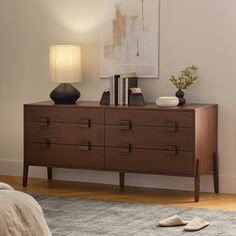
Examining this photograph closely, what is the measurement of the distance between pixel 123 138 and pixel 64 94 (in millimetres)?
665

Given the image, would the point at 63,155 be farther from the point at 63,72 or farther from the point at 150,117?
the point at 150,117

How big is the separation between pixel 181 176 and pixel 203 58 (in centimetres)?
96

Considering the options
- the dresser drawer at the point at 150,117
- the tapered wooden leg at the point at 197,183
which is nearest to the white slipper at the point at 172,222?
the tapered wooden leg at the point at 197,183

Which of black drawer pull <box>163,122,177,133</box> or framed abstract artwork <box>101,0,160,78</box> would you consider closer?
black drawer pull <box>163,122,177,133</box>

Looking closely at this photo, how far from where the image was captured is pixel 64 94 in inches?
236

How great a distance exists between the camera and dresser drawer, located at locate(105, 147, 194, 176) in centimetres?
547

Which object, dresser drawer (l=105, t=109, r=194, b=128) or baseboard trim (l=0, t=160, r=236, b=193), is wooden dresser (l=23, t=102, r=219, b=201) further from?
baseboard trim (l=0, t=160, r=236, b=193)

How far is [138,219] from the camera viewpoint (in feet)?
15.9

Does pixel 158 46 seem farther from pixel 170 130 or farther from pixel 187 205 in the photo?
pixel 187 205

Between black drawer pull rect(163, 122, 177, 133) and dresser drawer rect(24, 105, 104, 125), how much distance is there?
537mm

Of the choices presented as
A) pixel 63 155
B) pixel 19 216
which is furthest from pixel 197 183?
pixel 19 216

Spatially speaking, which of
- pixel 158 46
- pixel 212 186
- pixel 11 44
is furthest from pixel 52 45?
pixel 212 186

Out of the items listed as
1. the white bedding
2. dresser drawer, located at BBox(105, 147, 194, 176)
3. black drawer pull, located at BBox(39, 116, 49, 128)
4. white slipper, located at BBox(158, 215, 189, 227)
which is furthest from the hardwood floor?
the white bedding

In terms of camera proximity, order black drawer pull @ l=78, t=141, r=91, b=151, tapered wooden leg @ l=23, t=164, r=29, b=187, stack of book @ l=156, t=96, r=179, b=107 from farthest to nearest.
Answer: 1. tapered wooden leg @ l=23, t=164, r=29, b=187
2. black drawer pull @ l=78, t=141, r=91, b=151
3. stack of book @ l=156, t=96, r=179, b=107
